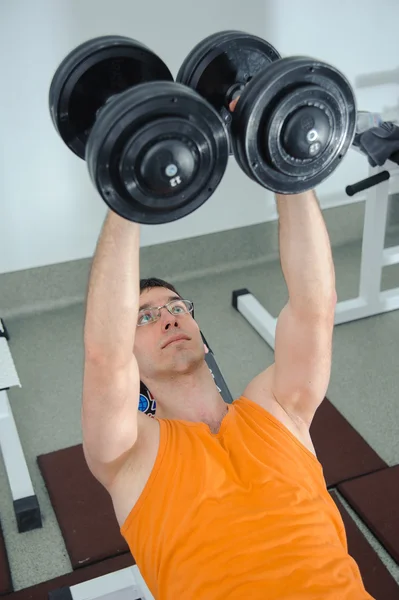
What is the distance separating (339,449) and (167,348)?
976mm

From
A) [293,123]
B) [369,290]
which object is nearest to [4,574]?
[293,123]

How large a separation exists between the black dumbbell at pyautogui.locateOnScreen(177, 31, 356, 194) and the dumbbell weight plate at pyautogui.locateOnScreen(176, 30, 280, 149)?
272 mm

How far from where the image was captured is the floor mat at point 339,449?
2303 millimetres

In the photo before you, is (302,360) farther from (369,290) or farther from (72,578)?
(369,290)

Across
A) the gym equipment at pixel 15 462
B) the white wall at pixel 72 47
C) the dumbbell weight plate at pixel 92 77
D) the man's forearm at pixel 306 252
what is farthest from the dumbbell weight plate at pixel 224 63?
the white wall at pixel 72 47

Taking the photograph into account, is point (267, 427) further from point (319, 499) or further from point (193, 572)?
point (193, 572)

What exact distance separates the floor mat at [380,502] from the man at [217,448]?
0.64m

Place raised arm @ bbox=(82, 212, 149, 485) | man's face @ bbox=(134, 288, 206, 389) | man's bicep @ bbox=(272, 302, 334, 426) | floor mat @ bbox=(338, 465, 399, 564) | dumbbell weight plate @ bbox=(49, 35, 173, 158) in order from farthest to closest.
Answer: floor mat @ bbox=(338, 465, 399, 564) < man's face @ bbox=(134, 288, 206, 389) < man's bicep @ bbox=(272, 302, 334, 426) < dumbbell weight plate @ bbox=(49, 35, 173, 158) < raised arm @ bbox=(82, 212, 149, 485)

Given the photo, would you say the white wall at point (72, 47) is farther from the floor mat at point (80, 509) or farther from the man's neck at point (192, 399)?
the man's neck at point (192, 399)

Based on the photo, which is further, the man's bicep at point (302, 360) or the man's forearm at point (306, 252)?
the man's bicep at point (302, 360)

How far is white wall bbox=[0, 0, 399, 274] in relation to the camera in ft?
8.96

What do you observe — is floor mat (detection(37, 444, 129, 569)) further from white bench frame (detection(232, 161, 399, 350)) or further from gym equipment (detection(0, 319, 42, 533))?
white bench frame (detection(232, 161, 399, 350))

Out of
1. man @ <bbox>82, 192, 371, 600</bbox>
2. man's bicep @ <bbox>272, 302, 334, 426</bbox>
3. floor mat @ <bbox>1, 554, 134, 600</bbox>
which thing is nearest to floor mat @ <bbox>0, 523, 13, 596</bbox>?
floor mat @ <bbox>1, 554, 134, 600</bbox>

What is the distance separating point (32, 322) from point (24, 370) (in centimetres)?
34
